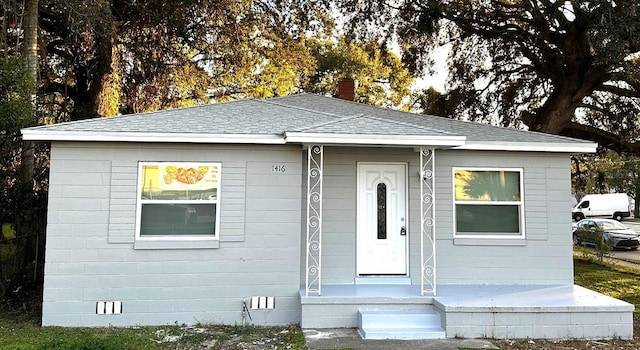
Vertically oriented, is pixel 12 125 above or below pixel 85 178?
above

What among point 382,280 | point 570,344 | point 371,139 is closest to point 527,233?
point 570,344

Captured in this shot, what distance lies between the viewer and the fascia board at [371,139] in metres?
6.10

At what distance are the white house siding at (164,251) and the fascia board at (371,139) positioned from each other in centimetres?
59

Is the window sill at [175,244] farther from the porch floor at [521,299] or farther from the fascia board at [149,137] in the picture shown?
the porch floor at [521,299]

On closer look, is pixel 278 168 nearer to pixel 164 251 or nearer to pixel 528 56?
pixel 164 251

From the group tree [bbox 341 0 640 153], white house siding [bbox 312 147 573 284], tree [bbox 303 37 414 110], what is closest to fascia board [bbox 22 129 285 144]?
white house siding [bbox 312 147 573 284]

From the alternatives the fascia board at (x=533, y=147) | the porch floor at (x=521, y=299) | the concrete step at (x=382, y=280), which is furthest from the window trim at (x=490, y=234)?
the concrete step at (x=382, y=280)

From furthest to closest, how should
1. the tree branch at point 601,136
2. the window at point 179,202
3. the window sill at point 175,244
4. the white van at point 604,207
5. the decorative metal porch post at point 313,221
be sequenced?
the white van at point 604,207 → the tree branch at point 601,136 → the decorative metal porch post at point 313,221 → the window at point 179,202 → the window sill at point 175,244

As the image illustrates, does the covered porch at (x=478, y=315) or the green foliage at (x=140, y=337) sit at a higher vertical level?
the covered porch at (x=478, y=315)

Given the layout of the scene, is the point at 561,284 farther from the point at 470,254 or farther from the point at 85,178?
the point at 85,178

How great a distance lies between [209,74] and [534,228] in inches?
511

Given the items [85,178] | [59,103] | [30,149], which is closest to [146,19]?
[59,103]

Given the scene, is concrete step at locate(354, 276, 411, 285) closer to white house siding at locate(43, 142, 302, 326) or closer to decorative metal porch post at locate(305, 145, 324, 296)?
decorative metal porch post at locate(305, 145, 324, 296)

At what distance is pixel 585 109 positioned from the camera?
14008mm
